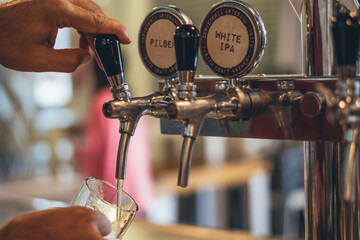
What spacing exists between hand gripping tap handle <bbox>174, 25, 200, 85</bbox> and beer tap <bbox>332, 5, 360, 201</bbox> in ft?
0.58

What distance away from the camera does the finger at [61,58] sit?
802 millimetres

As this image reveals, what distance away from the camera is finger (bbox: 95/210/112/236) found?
2.14 feet

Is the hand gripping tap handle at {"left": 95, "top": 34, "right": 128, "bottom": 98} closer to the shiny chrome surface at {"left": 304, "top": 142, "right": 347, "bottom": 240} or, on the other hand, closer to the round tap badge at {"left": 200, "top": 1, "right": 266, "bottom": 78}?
the round tap badge at {"left": 200, "top": 1, "right": 266, "bottom": 78}

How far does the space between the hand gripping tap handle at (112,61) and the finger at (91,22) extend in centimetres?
4

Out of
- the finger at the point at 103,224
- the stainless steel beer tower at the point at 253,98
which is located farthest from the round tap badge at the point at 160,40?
the finger at the point at 103,224

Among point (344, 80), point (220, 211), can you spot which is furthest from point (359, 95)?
point (220, 211)

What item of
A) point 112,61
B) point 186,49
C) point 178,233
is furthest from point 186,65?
point 178,233

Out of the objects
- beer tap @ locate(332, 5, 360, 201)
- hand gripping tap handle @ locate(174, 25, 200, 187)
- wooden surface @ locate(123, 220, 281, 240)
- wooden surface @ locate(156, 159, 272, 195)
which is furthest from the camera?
wooden surface @ locate(156, 159, 272, 195)

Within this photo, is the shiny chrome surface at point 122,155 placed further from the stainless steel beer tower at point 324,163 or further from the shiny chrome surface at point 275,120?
the stainless steel beer tower at point 324,163

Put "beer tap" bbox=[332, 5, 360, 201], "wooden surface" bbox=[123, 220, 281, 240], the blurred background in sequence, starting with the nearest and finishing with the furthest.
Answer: "beer tap" bbox=[332, 5, 360, 201] < "wooden surface" bbox=[123, 220, 281, 240] < the blurred background

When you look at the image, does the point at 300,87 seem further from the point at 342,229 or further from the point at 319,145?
the point at 342,229

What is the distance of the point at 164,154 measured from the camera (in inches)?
173

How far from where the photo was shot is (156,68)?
0.76 metres

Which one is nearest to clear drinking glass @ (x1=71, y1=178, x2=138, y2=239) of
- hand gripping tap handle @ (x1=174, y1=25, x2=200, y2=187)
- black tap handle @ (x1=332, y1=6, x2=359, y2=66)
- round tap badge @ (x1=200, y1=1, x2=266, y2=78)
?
hand gripping tap handle @ (x1=174, y1=25, x2=200, y2=187)
